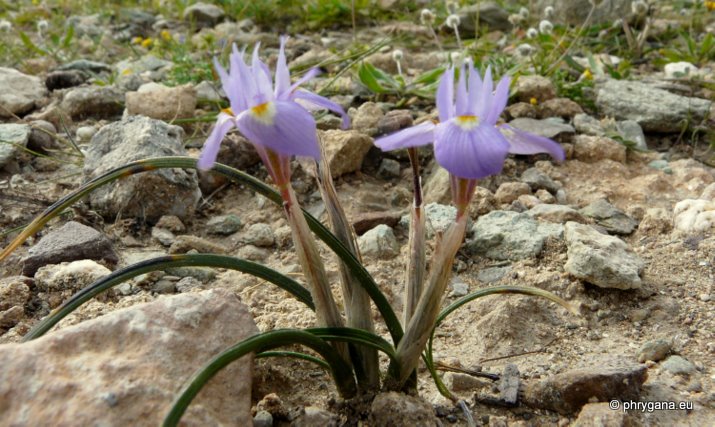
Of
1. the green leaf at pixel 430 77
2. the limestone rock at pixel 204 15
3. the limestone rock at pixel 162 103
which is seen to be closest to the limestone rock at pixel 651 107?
the green leaf at pixel 430 77

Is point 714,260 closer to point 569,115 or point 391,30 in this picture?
point 569,115

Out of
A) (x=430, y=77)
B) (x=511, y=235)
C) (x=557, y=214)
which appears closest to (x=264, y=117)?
(x=511, y=235)

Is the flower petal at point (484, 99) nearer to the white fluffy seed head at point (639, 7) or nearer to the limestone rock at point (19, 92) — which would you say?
the limestone rock at point (19, 92)

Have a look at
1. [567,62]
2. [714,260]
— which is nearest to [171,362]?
[714,260]

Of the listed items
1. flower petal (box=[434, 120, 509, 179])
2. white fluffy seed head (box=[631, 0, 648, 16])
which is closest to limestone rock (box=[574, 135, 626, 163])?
white fluffy seed head (box=[631, 0, 648, 16])

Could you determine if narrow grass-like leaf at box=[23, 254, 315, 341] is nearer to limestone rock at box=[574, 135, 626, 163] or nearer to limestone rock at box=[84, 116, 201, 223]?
limestone rock at box=[84, 116, 201, 223]
